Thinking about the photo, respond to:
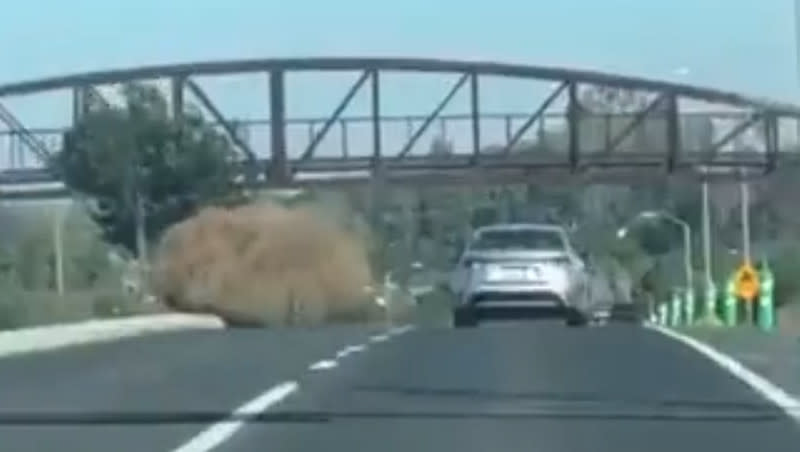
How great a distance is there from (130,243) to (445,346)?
54528mm

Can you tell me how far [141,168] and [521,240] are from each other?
35.8 meters

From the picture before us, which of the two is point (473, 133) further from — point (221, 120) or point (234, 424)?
point (234, 424)

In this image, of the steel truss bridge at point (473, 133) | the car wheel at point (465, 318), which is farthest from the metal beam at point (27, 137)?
the car wheel at point (465, 318)

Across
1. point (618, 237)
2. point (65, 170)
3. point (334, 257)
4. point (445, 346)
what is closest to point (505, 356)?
point (445, 346)

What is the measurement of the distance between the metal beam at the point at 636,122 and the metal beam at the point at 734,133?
2921mm

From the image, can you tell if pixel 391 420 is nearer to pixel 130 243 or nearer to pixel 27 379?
pixel 27 379

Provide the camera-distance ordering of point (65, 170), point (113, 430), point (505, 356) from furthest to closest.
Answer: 1. point (65, 170)
2. point (505, 356)
3. point (113, 430)

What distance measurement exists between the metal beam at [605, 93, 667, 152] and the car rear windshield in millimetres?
53901

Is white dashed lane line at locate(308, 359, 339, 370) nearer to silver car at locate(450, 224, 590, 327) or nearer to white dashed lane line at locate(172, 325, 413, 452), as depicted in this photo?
white dashed lane line at locate(172, 325, 413, 452)

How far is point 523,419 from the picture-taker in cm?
2188

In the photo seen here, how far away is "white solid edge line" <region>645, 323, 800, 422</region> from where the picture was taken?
22.9 metres

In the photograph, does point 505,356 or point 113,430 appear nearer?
point 113,430

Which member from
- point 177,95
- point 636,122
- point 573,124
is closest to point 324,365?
point 177,95

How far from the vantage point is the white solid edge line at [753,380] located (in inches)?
902
